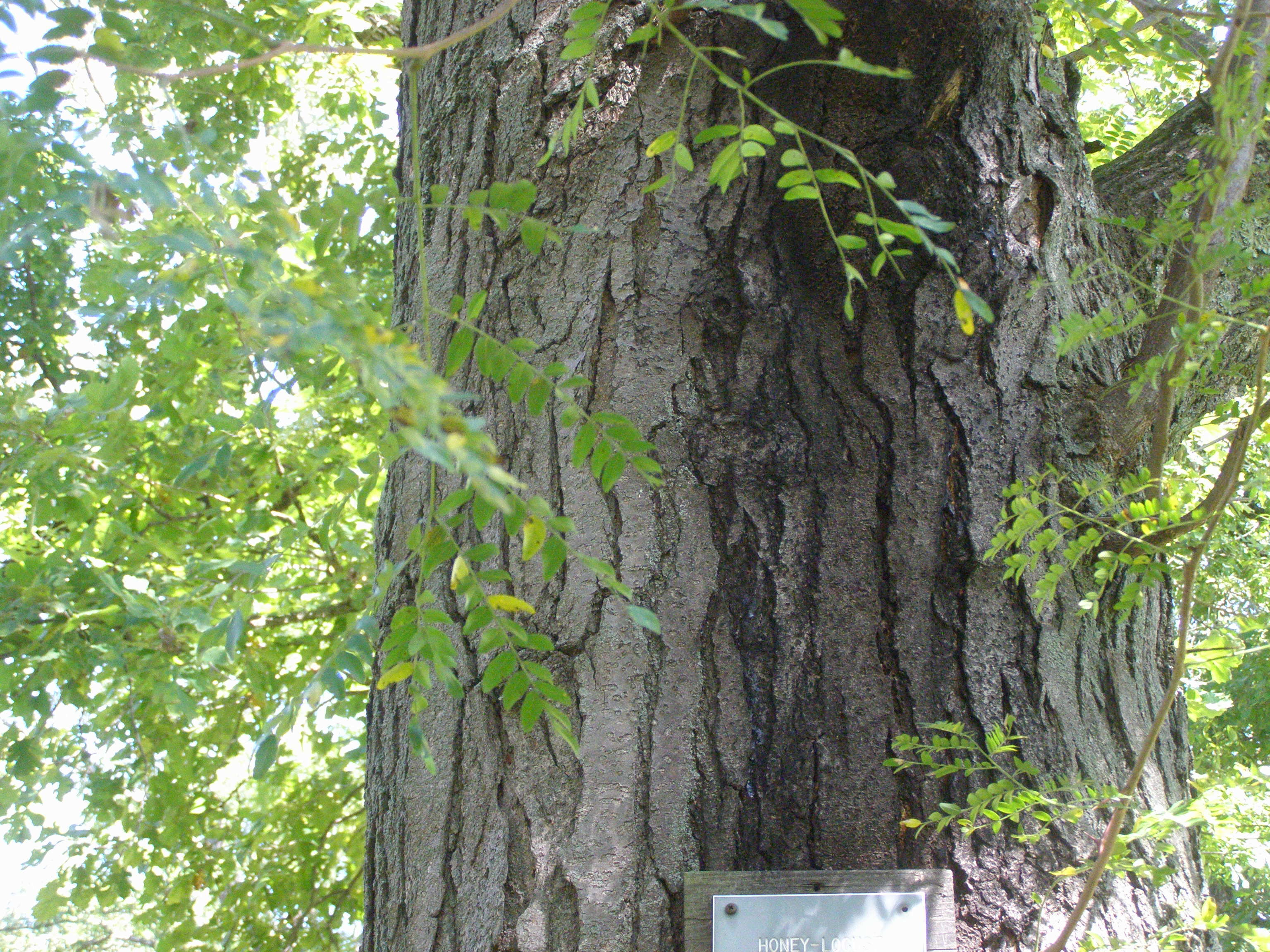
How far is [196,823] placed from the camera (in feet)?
11.3

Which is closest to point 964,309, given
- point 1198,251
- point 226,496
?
point 1198,251

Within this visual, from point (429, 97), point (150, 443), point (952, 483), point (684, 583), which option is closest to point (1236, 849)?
point (952, 483)

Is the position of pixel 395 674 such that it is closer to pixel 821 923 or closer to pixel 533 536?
pixel 533 536

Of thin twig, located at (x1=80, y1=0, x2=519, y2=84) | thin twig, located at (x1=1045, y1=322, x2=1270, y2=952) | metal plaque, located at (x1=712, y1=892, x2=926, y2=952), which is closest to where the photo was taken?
thin twig, located at (x1=80, y1=0, x2=519, y2=84)

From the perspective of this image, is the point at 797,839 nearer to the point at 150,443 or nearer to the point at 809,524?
the point at 809,524

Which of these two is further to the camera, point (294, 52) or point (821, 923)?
point (821, 923)

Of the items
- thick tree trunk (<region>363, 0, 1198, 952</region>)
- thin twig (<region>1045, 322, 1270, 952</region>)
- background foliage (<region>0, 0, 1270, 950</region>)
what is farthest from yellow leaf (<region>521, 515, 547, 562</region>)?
thin twig (<region>1045, 322, 1270, 952</region>)

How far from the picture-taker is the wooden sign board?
3.75ft

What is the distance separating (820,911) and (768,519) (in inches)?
20.2

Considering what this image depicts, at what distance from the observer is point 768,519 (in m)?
1.31

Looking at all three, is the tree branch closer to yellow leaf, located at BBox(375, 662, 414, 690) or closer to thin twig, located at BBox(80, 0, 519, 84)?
thin twig, located at BBox(80, 0, 519, 84)

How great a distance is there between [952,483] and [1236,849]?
7.87 feet

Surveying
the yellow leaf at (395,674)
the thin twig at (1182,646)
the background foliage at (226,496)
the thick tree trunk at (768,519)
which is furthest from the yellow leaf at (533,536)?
the thin twig at (1182,646)

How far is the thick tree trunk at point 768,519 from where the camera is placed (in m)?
1.21
